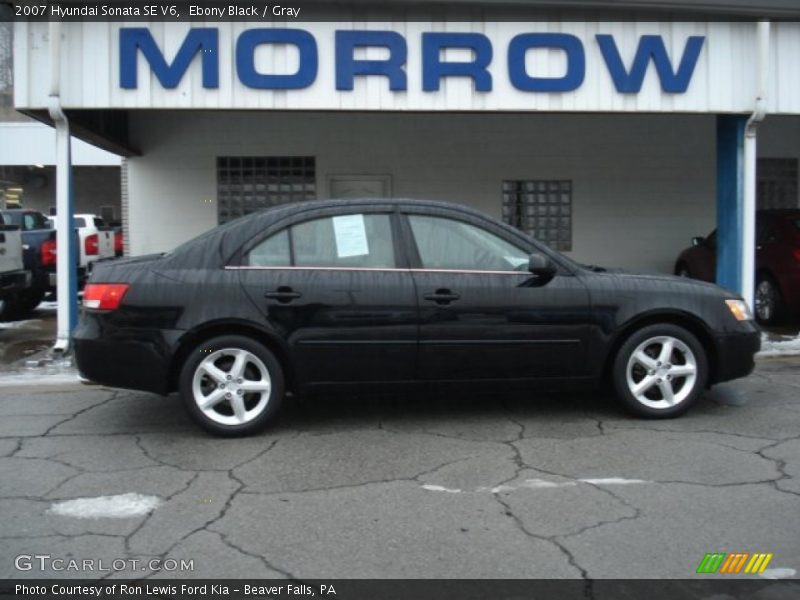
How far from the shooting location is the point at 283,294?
537 cm

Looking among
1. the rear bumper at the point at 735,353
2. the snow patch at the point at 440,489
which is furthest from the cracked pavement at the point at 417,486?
the rear bumper at the point at 735,353

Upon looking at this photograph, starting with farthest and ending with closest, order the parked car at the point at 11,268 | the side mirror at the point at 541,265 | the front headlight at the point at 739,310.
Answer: the parked car at the point at 11,268 → the front headlight at the point at 739,310 → the side mirror at the point at 541,265

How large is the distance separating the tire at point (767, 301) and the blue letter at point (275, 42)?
249 inches

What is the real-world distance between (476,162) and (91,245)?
7.20 m

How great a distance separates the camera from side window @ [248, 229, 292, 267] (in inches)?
216

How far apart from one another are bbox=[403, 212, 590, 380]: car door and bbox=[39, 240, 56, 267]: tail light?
28.3 ft

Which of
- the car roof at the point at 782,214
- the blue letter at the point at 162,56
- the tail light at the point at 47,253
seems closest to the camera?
the blue letter at the point at 162,56

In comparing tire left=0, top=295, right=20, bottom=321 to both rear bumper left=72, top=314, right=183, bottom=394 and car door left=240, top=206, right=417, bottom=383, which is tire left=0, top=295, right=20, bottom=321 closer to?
rear bumper left=72, top=314, right=183, bottom=394

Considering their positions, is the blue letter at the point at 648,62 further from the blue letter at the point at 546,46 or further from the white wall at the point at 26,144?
the white wall at the point at 26,144

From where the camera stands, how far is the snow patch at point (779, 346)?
337 inches

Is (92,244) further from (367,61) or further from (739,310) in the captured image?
(739,310)

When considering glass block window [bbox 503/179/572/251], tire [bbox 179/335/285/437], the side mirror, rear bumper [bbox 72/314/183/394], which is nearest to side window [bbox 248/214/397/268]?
tire [bbox 179/335/285/437]

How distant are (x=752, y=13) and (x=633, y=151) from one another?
4459 millimetres

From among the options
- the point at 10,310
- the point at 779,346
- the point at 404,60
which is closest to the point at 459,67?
the point at 404,60
